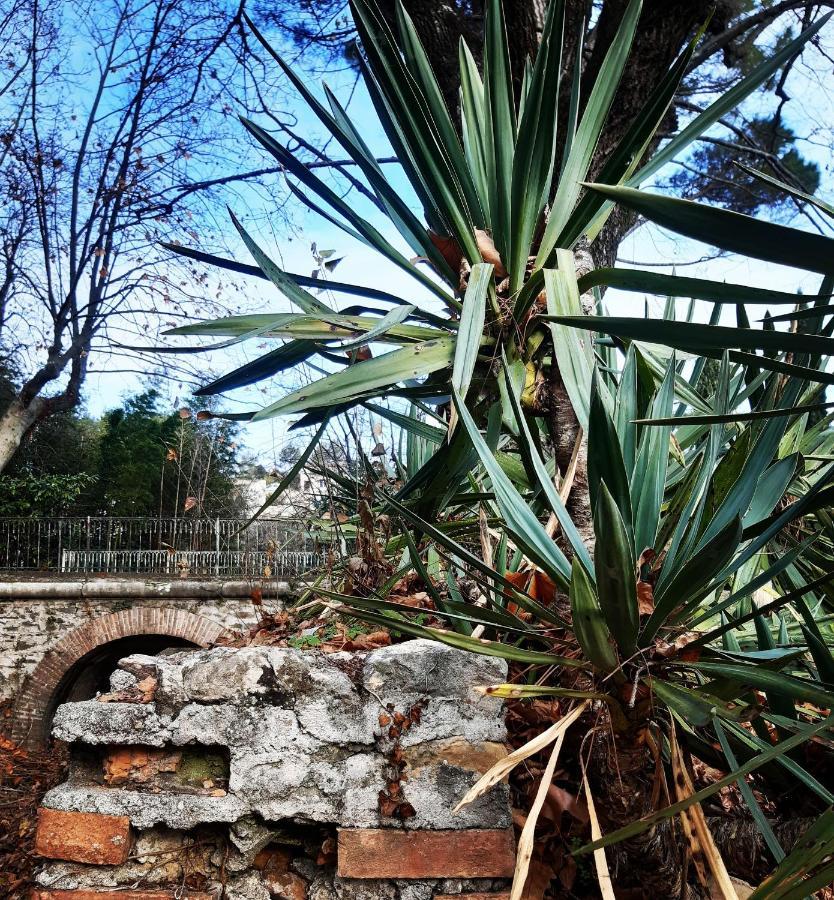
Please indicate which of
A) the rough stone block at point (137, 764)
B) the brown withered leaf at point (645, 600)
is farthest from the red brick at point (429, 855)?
the brown withered leaf at point (645, 600)

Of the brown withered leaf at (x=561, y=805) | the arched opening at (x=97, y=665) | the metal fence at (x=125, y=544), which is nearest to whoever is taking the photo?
the brown withered leaf at (x=561, y=805)

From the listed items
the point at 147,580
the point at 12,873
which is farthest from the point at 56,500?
the point at 12,873

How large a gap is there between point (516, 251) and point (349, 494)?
2.01 m

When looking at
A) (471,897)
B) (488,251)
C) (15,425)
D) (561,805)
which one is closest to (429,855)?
(471,897)

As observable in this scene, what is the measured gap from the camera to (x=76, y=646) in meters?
7.84

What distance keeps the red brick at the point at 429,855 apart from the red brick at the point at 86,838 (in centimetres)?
57

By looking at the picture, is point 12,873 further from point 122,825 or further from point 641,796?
point 641,796

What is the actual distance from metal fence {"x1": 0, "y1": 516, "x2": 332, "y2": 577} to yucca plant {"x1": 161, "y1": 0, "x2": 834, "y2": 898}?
30.6 feet

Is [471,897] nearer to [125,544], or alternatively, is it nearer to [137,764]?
[137,764]

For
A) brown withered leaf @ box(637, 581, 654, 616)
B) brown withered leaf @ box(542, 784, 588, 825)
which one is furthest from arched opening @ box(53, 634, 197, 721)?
brown withered leaf @ box(637, 581, 654, 616)

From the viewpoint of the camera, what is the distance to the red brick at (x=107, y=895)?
162 cm

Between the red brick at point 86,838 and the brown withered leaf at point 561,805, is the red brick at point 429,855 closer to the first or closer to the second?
the brown withered leaf at point 561,805

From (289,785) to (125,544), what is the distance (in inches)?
455

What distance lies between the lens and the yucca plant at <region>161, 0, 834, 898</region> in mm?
1004
